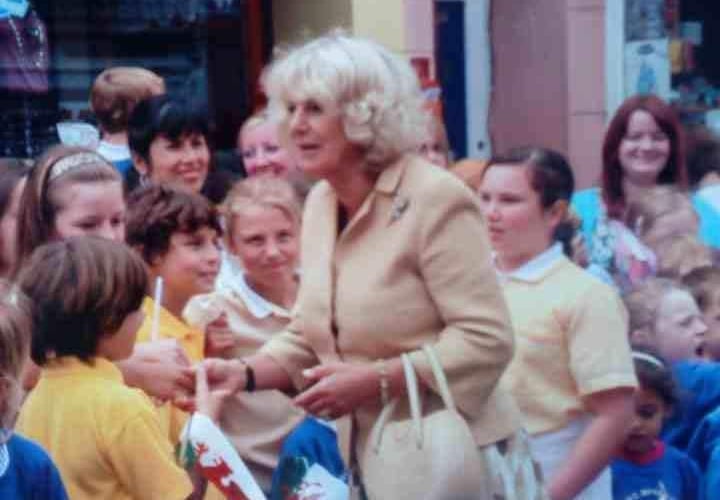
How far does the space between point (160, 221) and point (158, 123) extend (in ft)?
3.63

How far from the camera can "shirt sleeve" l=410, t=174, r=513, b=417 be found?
13.3 feet

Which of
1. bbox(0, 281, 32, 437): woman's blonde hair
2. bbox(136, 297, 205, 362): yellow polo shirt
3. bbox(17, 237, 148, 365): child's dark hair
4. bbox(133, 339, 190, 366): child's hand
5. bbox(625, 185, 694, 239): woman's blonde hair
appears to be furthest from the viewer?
bbox(625, 185, 694, 239): woman's blonde hair

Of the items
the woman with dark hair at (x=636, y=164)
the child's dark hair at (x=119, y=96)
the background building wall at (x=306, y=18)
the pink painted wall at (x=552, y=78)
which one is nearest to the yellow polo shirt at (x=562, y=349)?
the woman with dark hair at (x=636, y=164)

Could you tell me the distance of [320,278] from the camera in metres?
4.18

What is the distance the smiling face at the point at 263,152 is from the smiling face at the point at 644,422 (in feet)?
5.62

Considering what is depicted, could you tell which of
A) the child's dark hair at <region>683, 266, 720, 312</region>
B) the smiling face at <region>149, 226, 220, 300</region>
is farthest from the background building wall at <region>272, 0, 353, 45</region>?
the smiling face at <region>149, 226, 220, 300</region>

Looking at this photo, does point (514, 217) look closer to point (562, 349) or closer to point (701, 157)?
point (562, 349)

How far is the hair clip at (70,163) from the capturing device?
4.86m

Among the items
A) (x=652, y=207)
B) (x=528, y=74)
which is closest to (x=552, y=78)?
(x=528, y=74)

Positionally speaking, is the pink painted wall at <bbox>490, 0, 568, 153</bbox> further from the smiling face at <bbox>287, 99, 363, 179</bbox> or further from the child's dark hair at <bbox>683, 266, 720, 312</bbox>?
the smiling face at <bbox>287, 99, 363, 179</bbox>

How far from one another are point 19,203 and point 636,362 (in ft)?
6.04

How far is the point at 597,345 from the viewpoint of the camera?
4871mm

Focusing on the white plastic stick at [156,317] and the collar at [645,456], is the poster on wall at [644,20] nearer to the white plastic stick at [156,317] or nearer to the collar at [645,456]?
the collar at [645,456]

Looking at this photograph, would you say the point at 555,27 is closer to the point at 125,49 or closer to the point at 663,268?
the point at 125,49
